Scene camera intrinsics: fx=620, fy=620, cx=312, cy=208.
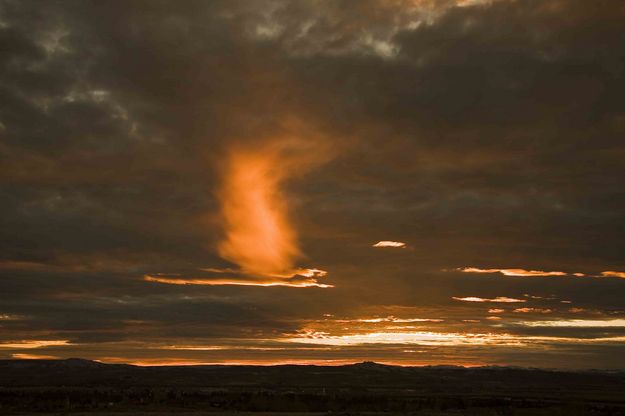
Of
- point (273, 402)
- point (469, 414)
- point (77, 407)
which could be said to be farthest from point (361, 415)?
point (77, 407)

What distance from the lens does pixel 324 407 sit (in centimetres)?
6047

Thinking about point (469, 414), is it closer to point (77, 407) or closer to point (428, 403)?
point (428, 403)

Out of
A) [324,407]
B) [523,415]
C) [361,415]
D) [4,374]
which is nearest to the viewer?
[361,415]

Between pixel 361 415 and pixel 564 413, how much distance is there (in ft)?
59.4

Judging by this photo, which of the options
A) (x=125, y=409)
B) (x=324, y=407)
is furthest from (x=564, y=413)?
(x=125, y=409)

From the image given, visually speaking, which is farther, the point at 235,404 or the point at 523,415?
the point at 235,404

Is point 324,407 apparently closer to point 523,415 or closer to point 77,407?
point 523,415

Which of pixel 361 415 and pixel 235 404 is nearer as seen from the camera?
pixel 361 415

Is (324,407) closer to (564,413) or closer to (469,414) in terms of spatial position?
(469,414)

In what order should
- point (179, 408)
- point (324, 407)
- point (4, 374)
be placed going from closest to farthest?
point (179, 408) < point (324, 407) < point (4, 374)

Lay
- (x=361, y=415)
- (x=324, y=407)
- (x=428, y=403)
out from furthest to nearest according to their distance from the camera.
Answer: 1. (x=428, y=403)
2. (x=324, y=407)
3. (x=361, y=415)

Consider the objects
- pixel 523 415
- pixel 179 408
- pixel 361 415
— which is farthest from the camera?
pixel 179 408

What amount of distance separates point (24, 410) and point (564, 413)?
4568 cm

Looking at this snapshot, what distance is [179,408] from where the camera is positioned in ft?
183
